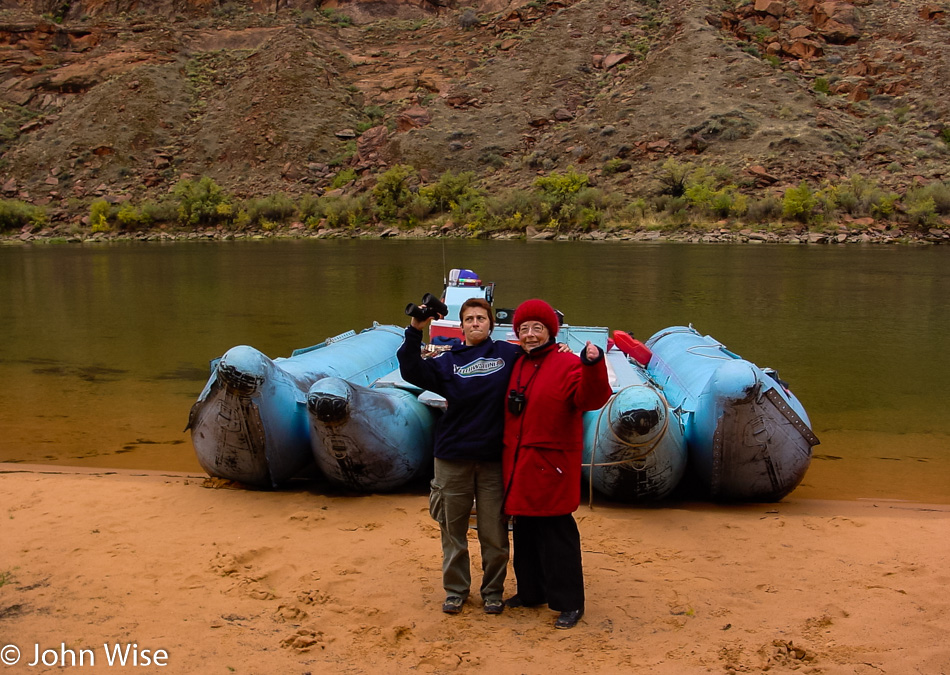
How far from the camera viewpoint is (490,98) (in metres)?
56.8

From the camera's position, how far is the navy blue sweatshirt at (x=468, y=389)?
379 cm

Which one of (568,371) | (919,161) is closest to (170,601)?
(568,371)

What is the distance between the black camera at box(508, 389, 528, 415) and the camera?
146 inches

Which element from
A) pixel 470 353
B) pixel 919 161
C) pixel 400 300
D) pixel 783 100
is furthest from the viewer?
pixel 783 100

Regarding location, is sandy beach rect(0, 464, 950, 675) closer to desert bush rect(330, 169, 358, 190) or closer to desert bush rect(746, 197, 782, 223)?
desert bush rect(746, 197, 782, 223)

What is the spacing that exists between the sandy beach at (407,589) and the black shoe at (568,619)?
0.14ft

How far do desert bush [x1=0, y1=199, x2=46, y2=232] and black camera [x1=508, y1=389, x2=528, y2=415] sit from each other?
179 ft

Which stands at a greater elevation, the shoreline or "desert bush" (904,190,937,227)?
"desert bush" (904,190,937,227)

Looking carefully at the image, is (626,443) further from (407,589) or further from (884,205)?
(884,205)

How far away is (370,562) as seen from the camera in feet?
16.1

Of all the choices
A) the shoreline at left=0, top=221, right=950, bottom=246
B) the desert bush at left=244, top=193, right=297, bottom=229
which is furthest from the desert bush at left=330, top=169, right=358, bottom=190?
the shoreline at left=0, top=221, right=950, bottom=246

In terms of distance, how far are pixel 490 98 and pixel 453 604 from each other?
55.8 meters

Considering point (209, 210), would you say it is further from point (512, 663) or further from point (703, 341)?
point (512, 663)

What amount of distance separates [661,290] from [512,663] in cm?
1830
